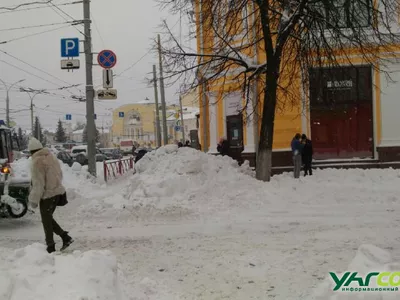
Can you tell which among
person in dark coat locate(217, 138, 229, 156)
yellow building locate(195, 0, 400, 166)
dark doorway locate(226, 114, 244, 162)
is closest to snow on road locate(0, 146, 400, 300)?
yellow building locate(195, 0, 400, 166)

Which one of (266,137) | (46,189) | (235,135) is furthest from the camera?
(235,135)

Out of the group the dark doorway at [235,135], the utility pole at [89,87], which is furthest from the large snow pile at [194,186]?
the dark doorway at [235,135]

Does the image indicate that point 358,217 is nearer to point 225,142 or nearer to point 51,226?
point 51,226

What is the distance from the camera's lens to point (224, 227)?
8.33 metres

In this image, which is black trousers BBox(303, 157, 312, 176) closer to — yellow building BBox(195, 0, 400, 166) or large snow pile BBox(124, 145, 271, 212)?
yellow building BBox(195, 0, 400, 166)

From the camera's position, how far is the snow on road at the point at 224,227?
529 cm

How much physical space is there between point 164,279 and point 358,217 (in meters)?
5.02

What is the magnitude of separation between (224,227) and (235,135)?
429 inches

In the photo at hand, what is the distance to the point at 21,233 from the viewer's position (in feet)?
28.1

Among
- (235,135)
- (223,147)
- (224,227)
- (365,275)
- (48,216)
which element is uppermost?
(235,135)

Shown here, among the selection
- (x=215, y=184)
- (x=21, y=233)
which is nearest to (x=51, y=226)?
(x=21, y=233)

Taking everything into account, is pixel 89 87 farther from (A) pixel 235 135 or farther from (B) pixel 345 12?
(B) pixel 345 12

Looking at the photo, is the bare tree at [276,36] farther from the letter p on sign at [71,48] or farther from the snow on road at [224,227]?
the letter p on sign at [71,48]

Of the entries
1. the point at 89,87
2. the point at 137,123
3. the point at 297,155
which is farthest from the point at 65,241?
the point at 137,123
